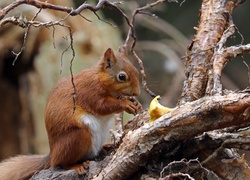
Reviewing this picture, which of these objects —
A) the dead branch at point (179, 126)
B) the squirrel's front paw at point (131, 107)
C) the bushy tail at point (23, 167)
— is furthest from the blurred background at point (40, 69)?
the dead branch at point (179, 126)

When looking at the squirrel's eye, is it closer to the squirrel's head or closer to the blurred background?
the squirrel's head

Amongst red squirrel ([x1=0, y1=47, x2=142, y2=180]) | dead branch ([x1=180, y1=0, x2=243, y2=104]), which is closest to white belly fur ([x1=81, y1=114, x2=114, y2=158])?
red squirrel ([x1=0, y1=47, x2=142, y2=180])

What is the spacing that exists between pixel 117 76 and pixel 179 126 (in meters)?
0.81

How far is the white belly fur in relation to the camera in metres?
2.84

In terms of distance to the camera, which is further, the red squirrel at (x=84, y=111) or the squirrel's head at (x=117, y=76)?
the squirrel's head at (x=117, y=76)

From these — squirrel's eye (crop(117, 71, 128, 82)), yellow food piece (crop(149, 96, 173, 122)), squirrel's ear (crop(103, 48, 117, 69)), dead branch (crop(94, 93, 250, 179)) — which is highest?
squirrel's ear (crop(103, 48, 117, 69))

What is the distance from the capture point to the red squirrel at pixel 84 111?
281 cm

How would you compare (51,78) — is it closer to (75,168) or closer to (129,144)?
(75,168)

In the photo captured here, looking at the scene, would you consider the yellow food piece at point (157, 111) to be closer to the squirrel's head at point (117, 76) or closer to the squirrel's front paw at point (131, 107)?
the squirrel's front paw at point (131, 107)

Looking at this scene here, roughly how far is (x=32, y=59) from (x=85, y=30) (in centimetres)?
53

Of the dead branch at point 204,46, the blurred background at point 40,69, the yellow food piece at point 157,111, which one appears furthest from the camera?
the blurred background at point 40,69

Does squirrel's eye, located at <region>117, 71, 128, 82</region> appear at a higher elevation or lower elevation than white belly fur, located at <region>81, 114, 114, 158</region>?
higher

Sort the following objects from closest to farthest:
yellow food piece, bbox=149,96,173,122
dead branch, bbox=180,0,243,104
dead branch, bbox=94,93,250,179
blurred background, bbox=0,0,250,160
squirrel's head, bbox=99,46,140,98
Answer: dead branch, bbox=94,93,250,179 < yellow food piece, bbox=149,96,173,122 < dead branch, bbox=180,0,243,104 < squirrel's head, bbox=99,46,140,98 < blurred background, bbox=0,0,250,160

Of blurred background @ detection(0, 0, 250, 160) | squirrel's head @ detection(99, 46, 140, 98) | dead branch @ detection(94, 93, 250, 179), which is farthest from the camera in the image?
blurred background @ detection(0, 0, 250, 160)
